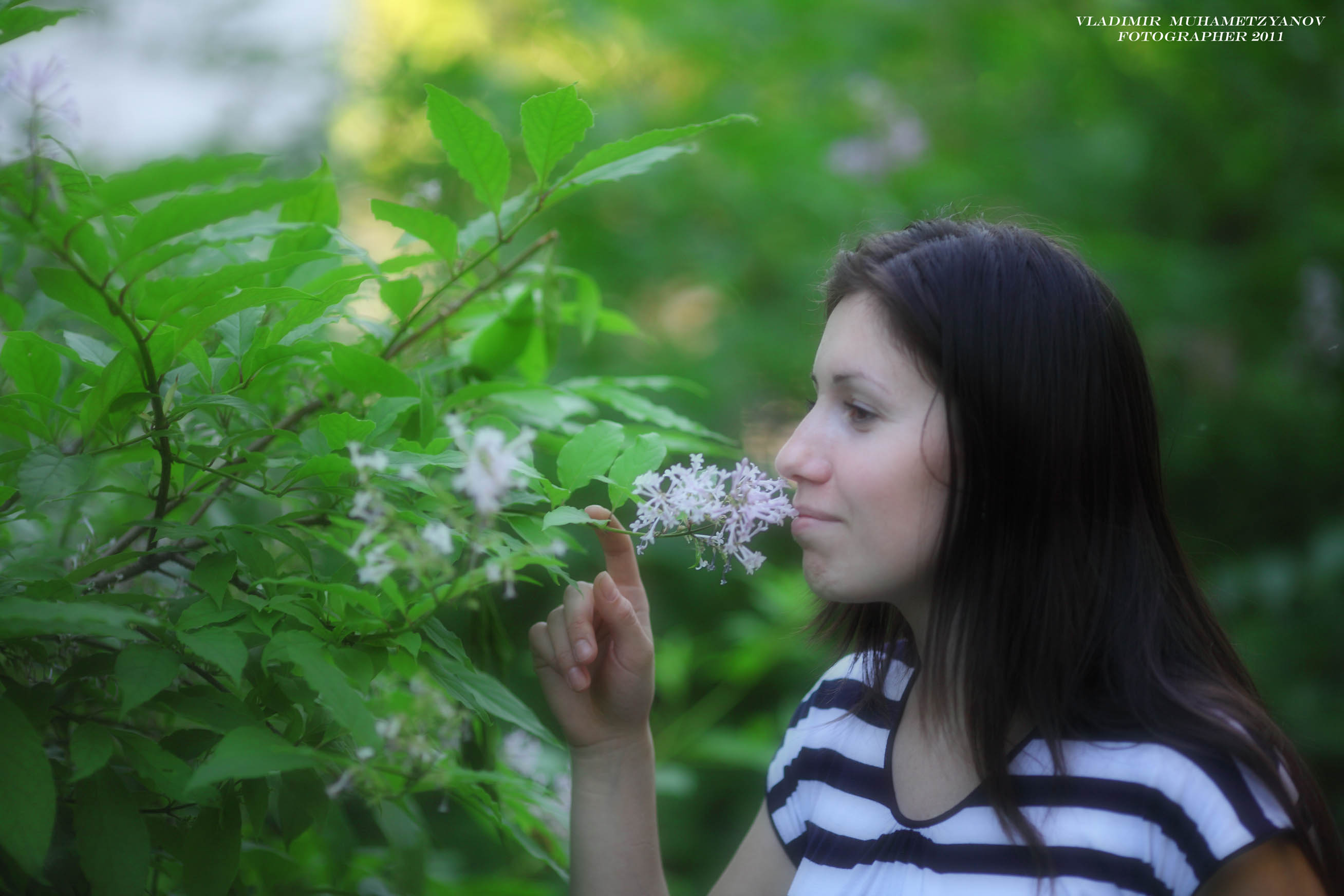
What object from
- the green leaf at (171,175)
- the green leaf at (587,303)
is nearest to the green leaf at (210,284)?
the green leaf at (171,175)

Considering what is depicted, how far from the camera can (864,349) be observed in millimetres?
1044

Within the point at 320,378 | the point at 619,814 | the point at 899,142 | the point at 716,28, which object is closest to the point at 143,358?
the point at 320,378

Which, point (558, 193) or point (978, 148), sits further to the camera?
point (978, 148)

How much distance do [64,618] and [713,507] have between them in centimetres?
53

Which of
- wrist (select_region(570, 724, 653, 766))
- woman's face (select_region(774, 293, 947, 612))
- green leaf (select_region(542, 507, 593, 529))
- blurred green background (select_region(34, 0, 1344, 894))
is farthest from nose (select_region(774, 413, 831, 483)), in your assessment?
blurred green background (select_region(34, 0, 1344, 894))

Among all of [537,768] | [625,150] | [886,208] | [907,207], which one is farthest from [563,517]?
[907,207]

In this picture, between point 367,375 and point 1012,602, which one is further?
point 1012,602

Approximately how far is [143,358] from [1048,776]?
0.92 meters

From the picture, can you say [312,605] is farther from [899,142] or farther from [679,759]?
[899,142]

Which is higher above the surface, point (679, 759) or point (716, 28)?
point (716, 28)

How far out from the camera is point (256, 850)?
97 centimetres

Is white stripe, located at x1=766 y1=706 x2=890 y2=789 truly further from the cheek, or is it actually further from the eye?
the eye

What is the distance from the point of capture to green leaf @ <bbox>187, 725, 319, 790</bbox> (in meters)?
0.64

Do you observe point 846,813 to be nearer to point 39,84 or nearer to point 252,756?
point 252,756
